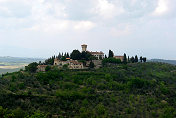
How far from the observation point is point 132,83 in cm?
4281

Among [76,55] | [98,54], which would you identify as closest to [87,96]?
[76,55]

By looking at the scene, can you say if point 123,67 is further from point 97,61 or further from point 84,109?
point 84,109

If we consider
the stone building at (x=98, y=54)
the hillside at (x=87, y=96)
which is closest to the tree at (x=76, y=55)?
the hillside at (x=87, y=96)

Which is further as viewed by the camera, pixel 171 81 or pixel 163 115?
pixel 171 81

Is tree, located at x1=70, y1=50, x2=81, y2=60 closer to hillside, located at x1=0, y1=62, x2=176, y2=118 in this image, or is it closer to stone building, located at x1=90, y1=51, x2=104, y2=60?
hillside, located at x1=0, y1=62, x2=176, y2=118

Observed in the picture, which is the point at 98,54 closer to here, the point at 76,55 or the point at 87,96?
the point at 76,55

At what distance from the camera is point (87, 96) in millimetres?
34406

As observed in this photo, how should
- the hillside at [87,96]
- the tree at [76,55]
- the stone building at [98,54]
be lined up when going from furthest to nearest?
the stone building at [98,54] < the tree at [76,55] < the hillside at [87,96]

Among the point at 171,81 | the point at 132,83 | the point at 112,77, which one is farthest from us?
the point at 171,81

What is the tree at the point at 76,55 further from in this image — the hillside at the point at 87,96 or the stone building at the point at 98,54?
the stone building at the point at 98,54

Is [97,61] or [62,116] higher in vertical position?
[97,61]

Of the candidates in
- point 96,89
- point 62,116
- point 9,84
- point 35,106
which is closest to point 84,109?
point 62,116

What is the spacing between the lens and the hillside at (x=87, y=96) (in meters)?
27.8

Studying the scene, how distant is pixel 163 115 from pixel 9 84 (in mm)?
31860
